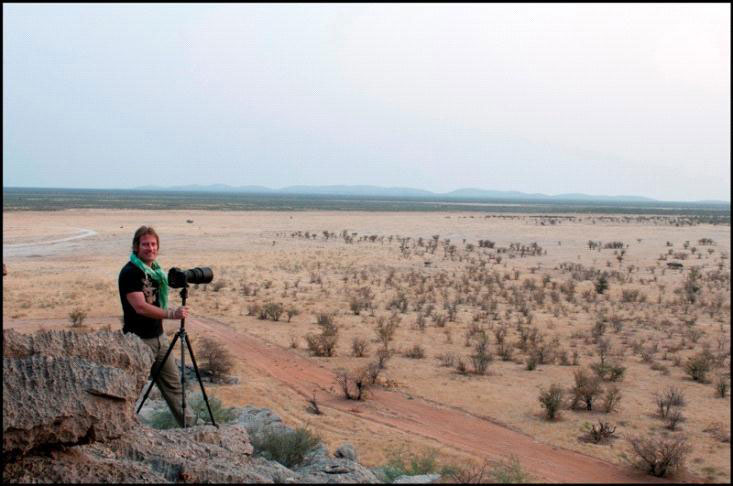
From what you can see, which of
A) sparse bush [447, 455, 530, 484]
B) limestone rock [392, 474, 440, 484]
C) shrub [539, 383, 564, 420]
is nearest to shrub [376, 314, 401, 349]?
shrub [539, 383, 564, 420]

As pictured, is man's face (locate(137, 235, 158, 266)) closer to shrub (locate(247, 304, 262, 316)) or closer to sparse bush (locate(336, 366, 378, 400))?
sparse bush (locate(336, 366, 378, 400))

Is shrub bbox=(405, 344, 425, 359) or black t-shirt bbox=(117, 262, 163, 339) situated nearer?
black t-shirt bbox=(117, 262, 163, 339)

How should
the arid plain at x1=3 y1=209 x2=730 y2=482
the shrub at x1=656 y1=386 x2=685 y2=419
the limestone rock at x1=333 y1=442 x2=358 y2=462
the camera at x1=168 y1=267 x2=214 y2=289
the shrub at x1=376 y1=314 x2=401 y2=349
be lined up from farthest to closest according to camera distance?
the shrub at x1=376 y1=314 x2=401 y2=349
the shrub at x1=656 y1=386 x2=685 y2=419
the arid plain at x1=3 y1=209 x2=730 y2=482
the limestone rock at x1=333 y1=442 x2=358 y2=462
the camera at x1=168 y1=267 x2=214 y2=289

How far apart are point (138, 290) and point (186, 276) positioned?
17.5 inches

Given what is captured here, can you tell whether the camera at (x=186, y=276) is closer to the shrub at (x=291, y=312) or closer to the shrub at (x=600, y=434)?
the shrub at (x=600, y=434)

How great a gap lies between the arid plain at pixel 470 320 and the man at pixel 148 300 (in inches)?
121

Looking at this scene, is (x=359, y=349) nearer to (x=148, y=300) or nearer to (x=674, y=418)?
(x=674, y=418)

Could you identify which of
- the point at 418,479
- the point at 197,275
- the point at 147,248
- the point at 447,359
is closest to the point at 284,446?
the point at 418,479

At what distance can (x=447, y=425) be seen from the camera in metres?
9.00

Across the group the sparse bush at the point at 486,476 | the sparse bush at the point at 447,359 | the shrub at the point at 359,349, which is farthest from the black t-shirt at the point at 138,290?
the sparse bush at the point at 447,359

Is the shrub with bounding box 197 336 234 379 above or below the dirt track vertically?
above

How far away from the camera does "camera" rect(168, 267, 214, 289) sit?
539 cm

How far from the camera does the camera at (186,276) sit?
5.39 metres

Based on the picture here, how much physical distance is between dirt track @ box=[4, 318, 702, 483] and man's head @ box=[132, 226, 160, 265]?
4.79 metres
